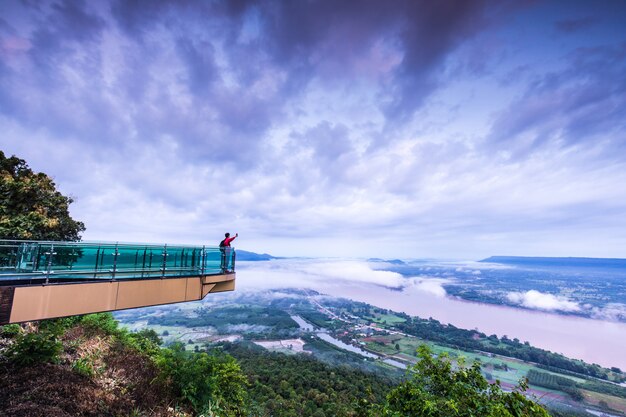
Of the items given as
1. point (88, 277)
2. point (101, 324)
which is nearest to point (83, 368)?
point (88, 277)

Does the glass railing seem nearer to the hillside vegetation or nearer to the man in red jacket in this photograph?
the man in red jacket

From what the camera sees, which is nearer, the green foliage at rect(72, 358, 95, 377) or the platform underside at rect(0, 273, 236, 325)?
the platform underside at rect(0, 273, 236, 325)

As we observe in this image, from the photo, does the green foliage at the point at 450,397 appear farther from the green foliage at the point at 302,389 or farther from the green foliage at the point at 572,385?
the green foliage at the point at 572,385

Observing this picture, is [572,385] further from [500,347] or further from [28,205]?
[28,205]

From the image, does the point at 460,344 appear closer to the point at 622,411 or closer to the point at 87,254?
the point at 622,411

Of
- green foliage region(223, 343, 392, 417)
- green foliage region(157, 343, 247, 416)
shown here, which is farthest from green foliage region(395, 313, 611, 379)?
green foliage region(157, 343, 247, 416)
